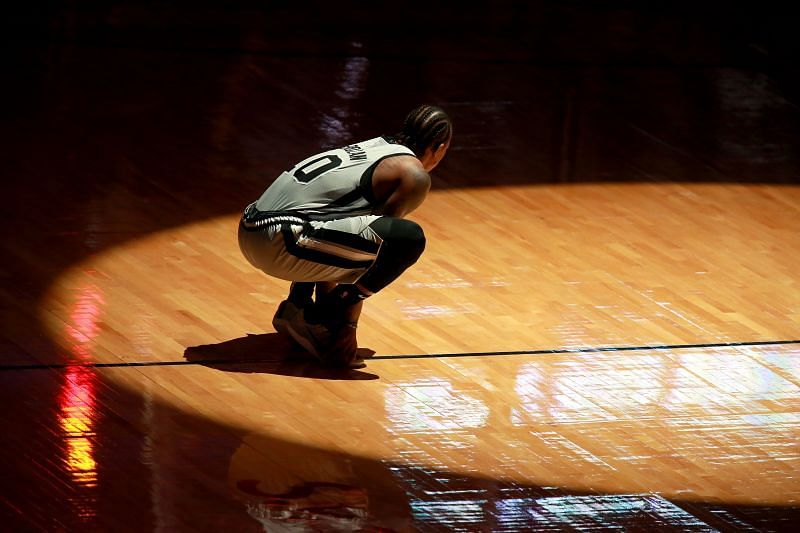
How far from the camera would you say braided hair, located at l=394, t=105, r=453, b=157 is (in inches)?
159

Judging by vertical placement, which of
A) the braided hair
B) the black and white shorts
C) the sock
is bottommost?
the sock

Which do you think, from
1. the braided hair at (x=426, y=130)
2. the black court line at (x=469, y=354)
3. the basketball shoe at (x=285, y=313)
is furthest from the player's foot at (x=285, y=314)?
→ the braided hair at (x=426, y=130)

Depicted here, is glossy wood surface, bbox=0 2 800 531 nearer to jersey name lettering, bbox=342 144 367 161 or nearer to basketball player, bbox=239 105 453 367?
basketball player, bbox=239 105 453 367

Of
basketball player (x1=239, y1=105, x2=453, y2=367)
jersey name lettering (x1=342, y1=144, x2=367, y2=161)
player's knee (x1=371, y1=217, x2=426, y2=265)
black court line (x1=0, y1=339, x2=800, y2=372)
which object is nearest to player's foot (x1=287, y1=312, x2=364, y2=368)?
basketball player (x1=239, y1=105, x2=453, y2=367)

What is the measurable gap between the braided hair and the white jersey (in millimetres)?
30

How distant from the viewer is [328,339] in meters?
4.11

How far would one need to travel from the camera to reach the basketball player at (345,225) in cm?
397

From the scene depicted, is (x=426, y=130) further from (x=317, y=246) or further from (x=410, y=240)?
(x=317, y=246)

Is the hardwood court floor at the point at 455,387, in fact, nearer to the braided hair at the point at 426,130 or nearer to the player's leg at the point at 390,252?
the player's leg at the point at 390,252

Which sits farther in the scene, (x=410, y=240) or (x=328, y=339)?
(x=328, y=339)

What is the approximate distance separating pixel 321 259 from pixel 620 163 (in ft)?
8.32

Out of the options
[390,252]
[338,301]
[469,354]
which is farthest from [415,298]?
[390,252]

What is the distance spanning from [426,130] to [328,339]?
64cm

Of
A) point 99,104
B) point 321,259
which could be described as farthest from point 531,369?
point 99,104
